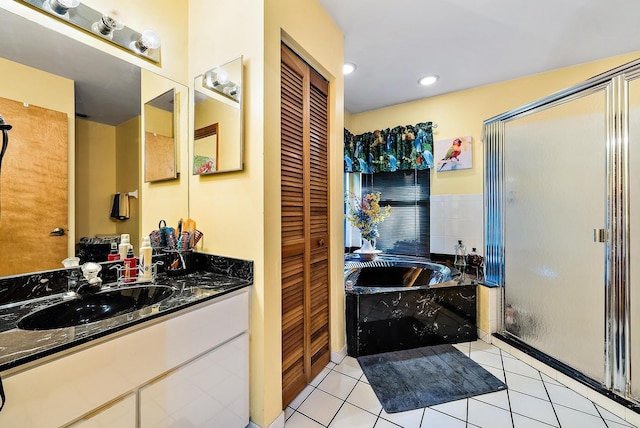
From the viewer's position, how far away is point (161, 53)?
1484 millimetres

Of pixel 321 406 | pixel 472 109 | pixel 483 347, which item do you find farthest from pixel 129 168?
pixel 472 109

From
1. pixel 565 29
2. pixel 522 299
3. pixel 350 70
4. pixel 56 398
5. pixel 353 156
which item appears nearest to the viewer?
pixel 56 398

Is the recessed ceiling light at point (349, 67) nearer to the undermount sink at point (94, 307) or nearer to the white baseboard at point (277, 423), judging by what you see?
the undermount sink at point (94, 307)

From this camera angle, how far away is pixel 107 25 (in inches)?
48.3

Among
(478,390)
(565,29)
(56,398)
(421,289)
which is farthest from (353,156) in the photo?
(56,398)

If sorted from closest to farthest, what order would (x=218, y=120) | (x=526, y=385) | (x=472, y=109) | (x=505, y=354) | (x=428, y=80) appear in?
(x=218, y=120) → (x=526, y=385) → (x=505, y=354) → (x=428, y=80) → (x=472, y=109)

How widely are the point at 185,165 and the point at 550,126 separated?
8.47 ft

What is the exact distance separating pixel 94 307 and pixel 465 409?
1.98 m

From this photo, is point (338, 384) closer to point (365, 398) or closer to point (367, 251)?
point (365, 398)

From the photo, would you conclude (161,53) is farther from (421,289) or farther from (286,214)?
(421,289)

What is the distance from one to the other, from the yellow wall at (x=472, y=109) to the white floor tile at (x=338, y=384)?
7.18ft

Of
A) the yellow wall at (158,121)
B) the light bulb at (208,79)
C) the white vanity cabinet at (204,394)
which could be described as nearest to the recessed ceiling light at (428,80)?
the light bulb at (208,79)

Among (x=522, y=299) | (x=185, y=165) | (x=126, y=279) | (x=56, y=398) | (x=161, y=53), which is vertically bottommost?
(x=522, y=299)

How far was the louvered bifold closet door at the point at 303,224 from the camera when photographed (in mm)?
1478
